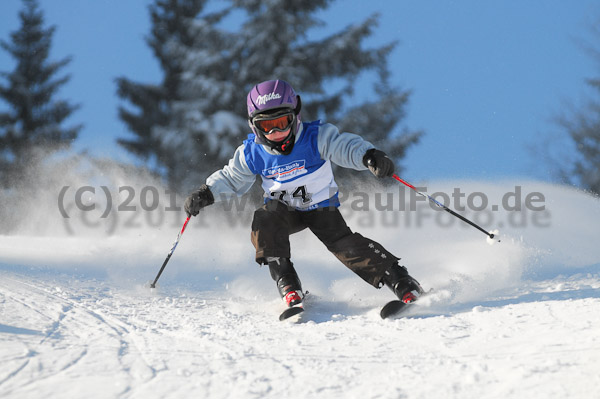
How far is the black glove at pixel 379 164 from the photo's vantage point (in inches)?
129

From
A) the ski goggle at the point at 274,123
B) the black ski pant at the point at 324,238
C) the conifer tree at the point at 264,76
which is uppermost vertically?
the conifer tree at the point at 264,76

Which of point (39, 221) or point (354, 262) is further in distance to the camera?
point (39, 221)

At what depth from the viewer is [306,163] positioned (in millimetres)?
3555

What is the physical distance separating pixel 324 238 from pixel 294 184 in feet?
1.47

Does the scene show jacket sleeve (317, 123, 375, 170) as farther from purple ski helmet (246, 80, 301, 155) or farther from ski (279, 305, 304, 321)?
ski (279, 305, 304, 321)

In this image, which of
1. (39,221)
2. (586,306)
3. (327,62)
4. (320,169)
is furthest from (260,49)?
(586,306)

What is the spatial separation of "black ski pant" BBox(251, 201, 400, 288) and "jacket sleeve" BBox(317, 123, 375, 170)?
414 mm

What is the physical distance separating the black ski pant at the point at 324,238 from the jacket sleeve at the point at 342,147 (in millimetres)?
414

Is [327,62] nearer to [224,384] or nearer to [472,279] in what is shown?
[472,279]

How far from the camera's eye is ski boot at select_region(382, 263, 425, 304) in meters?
3.19

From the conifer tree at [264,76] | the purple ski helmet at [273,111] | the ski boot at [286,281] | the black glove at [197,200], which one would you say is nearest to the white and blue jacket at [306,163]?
the purple ski helmet at [273,111]

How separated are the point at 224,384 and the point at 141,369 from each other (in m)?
0.41

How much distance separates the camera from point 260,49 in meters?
13.3

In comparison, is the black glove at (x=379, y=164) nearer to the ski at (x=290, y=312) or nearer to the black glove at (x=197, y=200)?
the ski at (x=290, y=312)
